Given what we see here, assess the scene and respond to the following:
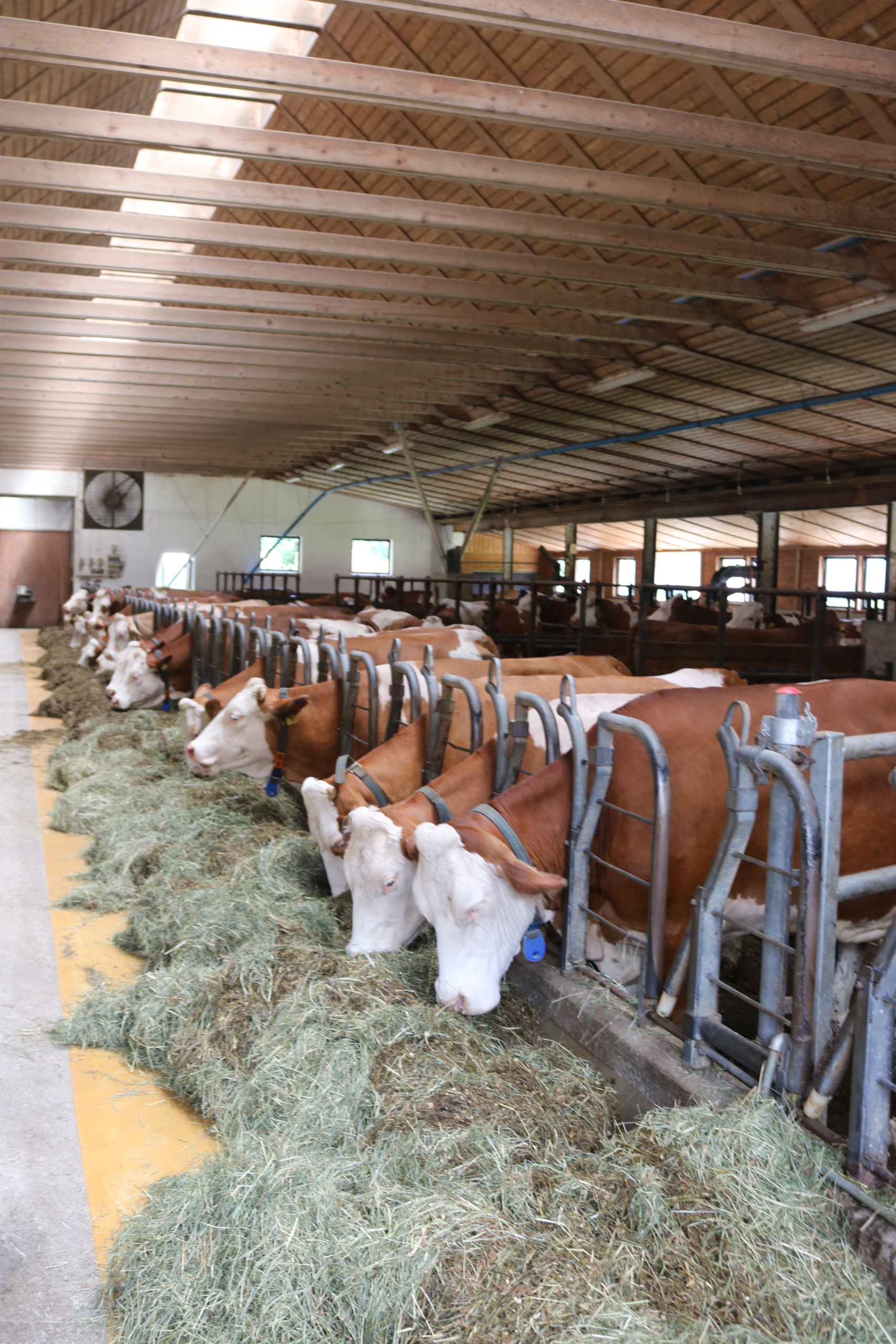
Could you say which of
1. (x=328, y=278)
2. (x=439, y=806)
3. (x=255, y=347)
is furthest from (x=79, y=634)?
(x=439, y=806)

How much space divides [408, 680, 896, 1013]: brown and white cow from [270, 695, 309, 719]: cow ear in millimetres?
2541

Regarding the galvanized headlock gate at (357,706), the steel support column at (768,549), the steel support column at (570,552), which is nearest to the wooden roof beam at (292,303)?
the galvanized headlock gate at (357,706)

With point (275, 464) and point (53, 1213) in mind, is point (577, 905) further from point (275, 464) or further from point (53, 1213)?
point (275, 464)

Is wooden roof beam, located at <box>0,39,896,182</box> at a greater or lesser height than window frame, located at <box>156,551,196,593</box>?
greater

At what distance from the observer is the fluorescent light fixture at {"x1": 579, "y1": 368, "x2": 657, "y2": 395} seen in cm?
1207

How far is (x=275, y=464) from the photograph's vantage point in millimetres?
25141

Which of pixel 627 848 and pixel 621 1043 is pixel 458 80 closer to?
pixel 627 848

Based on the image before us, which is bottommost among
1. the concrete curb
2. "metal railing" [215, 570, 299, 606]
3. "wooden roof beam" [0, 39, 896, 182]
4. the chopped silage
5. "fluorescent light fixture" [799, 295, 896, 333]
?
the chopped silage

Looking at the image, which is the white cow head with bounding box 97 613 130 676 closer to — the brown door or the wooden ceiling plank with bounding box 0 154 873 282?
the wooden ceiling plank with bounding box 0 154 873 282

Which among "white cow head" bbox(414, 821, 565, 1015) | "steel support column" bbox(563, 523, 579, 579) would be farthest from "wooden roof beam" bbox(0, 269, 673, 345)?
"steel support column" bbox(563, 523, 579, 579)

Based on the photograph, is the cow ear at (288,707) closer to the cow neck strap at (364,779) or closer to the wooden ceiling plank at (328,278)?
the cow neck strap at (364,779)

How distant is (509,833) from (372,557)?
28.9m

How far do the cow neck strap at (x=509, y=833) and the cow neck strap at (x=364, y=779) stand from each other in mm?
1157

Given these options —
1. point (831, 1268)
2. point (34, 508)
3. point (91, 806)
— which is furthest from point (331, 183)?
point (34, 508)
